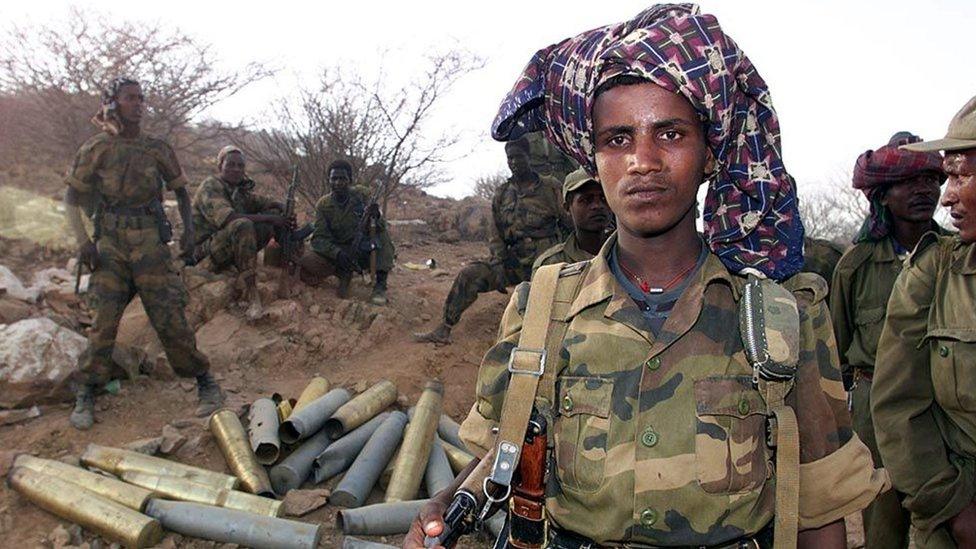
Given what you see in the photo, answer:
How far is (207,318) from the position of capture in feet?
25.5

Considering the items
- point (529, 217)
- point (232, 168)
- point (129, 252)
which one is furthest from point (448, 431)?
point (232, 168)

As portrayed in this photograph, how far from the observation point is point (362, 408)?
553cm

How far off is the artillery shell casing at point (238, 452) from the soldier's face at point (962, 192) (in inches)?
161

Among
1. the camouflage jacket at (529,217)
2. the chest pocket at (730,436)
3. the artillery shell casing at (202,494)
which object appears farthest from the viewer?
the camouflage jacket at (529,217)

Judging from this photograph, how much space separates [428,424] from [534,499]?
375cm

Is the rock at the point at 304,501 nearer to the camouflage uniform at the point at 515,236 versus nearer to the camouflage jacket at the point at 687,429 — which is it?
the camouflage jacket at the point at 687,429

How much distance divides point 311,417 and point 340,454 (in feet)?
1.27

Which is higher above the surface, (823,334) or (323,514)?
(823,334)

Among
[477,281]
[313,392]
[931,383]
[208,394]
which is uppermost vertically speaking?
[931,383]

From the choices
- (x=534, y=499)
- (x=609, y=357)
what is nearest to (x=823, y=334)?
(x=609, y=357)

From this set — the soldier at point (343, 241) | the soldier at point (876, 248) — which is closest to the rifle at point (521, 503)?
the soldier at point (876, 248)

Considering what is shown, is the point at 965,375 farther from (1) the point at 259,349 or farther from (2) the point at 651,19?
(1) the point at 259,349

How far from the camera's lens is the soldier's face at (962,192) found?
7.46ft

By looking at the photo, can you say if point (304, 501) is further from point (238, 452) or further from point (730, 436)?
point (730, 436)
